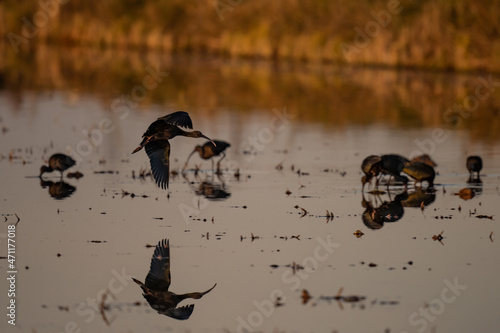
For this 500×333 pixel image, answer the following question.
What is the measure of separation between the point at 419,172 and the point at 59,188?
4.85 metres

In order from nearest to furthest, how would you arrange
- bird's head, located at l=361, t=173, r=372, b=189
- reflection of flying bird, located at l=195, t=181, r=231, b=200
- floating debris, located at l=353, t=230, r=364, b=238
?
floating debris, located at l=353, t=230, r=364, b=238, reflection of flying bird, located at l=195, t=181, r=231, b=200, bird's head, located at l=361, t=173, r=372, b=189

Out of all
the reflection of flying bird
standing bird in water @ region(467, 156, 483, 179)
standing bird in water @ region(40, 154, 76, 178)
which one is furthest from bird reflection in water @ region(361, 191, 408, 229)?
standing bird in water @ region(40, 154, 76, 178)

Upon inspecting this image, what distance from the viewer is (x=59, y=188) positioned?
1416 centimetres

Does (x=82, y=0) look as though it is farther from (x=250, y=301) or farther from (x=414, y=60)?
(x=250, y=301)

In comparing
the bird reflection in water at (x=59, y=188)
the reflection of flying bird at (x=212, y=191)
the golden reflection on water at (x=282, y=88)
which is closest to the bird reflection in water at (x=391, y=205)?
the reflection of flying bird at (x=212, y=191)

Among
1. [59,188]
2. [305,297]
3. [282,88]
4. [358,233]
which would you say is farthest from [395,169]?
[282,88]

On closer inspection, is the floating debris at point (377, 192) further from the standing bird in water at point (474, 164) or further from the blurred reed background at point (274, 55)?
the blurred reed background at point (274, 55)

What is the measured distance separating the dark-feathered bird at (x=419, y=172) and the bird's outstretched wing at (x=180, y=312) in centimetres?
651

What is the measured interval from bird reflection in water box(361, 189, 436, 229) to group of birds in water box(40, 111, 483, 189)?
0.94ft

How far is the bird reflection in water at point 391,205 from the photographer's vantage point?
1239cm

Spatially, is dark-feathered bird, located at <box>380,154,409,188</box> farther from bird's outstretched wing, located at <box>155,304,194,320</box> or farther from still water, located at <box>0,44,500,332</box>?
bird's outstretched wing, located at <box>155,304,194,320</box>

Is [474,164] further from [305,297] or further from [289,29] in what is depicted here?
[289,29]

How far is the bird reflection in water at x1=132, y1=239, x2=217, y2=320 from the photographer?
8.53m

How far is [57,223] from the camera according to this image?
462 inches
